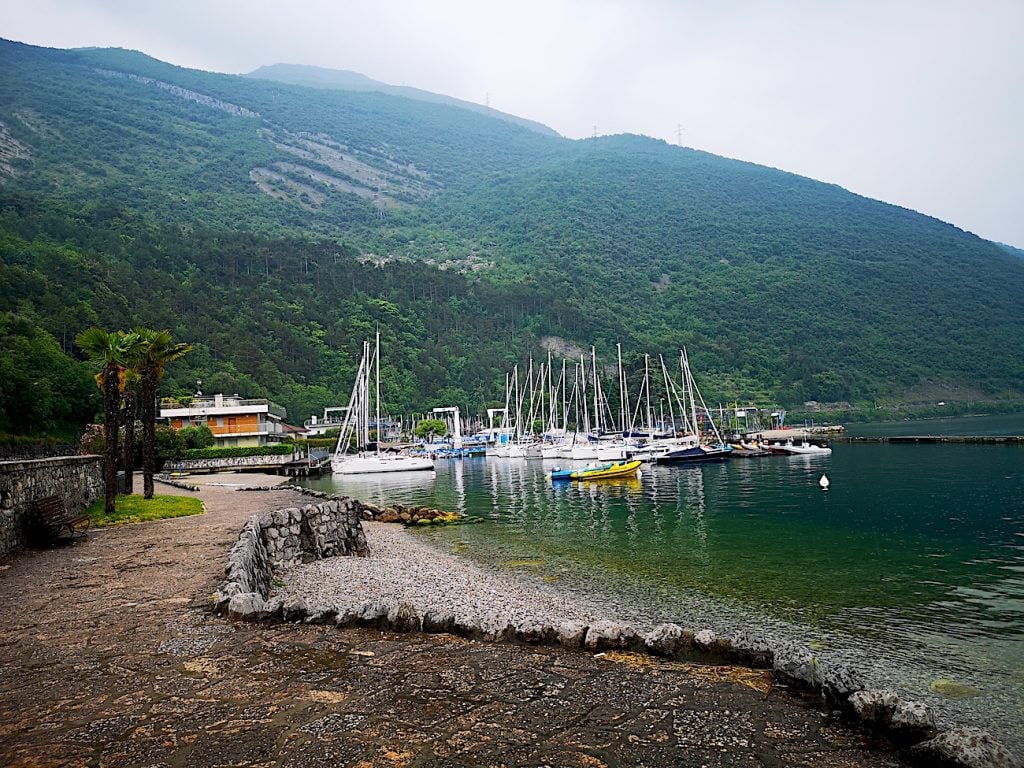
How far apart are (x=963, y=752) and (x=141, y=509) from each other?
984 inches

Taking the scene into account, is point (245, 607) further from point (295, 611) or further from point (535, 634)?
point (535, 634)

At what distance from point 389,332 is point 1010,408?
13711cm

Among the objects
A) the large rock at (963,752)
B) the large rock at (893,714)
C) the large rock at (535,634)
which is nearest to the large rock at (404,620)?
the large rock at (535,634)

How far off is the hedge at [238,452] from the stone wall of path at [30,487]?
46394 millimetres

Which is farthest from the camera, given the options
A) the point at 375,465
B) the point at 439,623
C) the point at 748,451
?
the point at 748,451

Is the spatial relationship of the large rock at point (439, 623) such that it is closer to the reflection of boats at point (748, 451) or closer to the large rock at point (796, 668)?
the large rock at point (796, 668)

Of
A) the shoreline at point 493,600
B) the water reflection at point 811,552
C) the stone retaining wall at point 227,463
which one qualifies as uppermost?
the stone retaining wall at point 227,463

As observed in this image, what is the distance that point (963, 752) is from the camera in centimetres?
554

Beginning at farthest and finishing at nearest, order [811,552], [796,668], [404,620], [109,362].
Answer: [109,362]
[811,552]
[404,620]
[796,668]

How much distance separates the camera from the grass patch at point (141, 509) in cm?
2164

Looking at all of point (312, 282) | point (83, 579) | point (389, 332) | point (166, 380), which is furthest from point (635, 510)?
point (312, 282)

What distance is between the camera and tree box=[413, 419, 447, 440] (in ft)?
409

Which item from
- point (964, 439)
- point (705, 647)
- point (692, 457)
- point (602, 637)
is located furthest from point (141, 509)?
point (964, 439)

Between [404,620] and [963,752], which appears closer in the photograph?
[963,752]
